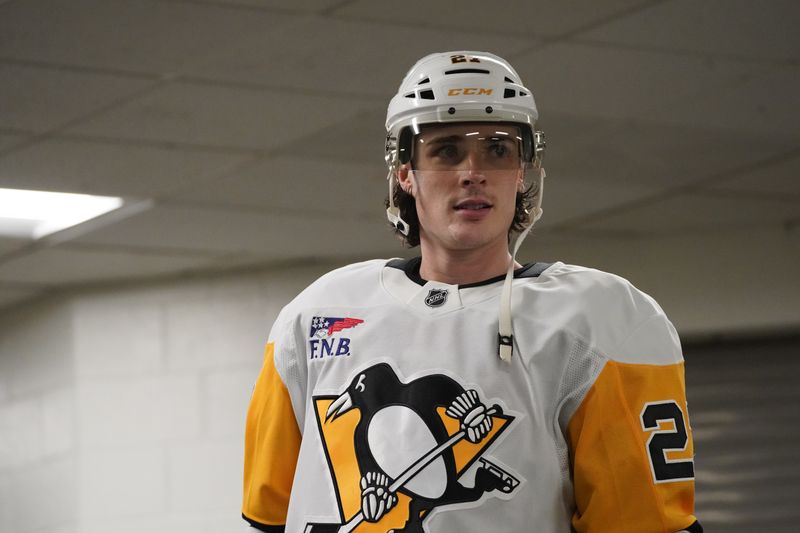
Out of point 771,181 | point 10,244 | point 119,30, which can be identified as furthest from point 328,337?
point 10,244

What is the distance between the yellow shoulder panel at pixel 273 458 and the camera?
1971mm

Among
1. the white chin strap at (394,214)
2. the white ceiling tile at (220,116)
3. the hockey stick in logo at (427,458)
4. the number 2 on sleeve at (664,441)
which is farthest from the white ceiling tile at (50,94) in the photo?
the number 2 on sleeve at (664,441)

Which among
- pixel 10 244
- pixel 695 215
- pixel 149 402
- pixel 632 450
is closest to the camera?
pixel 632 450

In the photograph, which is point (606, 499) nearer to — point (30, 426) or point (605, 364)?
point (605, 364)

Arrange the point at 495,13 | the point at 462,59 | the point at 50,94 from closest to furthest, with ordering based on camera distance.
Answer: the point at 462,59, the point at 495,13, the point at 50,94

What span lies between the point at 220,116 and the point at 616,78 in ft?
3.89

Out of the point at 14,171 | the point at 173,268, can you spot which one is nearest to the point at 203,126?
the point at 14,171

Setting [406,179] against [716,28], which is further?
[716,28]

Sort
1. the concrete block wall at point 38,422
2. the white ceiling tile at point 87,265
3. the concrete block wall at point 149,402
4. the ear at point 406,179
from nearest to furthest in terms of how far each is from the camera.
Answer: the ear at point 406,179 < the white ceiling tile at point 87,265 < the concrete block wall at point 149,402 < the concrete block wall at point 38,422

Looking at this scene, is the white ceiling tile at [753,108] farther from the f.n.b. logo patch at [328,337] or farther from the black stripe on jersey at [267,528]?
the black stripe on jersey at [267,528]

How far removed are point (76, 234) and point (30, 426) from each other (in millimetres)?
1377

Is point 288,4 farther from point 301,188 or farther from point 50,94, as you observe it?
point 301,188

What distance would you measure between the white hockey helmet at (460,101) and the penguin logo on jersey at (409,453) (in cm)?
36

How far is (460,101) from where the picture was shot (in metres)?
1.93
